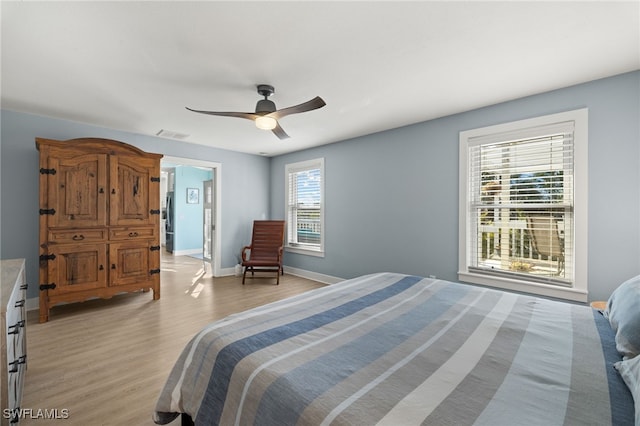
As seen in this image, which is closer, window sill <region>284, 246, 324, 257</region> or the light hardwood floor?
the light hardwood floor

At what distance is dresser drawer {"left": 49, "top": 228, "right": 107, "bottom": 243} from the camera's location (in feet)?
10.5

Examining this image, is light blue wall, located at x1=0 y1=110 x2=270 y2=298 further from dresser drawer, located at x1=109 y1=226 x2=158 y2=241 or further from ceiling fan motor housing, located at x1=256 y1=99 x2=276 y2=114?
ceiling fan motor housing, located at x1=256 y1=99 x2=276 y2=114

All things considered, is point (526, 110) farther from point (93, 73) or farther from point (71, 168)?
point (71, 168)

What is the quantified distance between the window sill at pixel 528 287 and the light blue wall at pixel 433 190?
10 centimetres

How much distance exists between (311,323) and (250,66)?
207 centimetres

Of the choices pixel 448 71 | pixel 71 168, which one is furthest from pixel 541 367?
pixel 71 168

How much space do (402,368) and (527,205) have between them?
2.71m

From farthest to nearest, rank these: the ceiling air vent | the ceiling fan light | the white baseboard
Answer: the white baseboard < the ceiling air vent < the ceiling fan light

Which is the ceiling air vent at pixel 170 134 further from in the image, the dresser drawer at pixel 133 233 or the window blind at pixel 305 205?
the window blind at pixel 305 205

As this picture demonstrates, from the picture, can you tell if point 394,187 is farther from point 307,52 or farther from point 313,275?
point 307,52

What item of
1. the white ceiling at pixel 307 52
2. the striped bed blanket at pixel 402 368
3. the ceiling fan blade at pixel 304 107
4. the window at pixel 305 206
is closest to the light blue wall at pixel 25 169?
the white ceiling at pixel 307 52

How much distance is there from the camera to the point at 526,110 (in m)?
2.90

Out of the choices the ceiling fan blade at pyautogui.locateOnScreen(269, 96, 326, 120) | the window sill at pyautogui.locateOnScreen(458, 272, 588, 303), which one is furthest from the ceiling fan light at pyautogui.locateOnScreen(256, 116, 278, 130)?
the window sill at pyautogui.locateOnScreen(458, 272, 588, 303)

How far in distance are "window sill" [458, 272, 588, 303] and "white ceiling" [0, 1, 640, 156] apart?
194 centimetres
